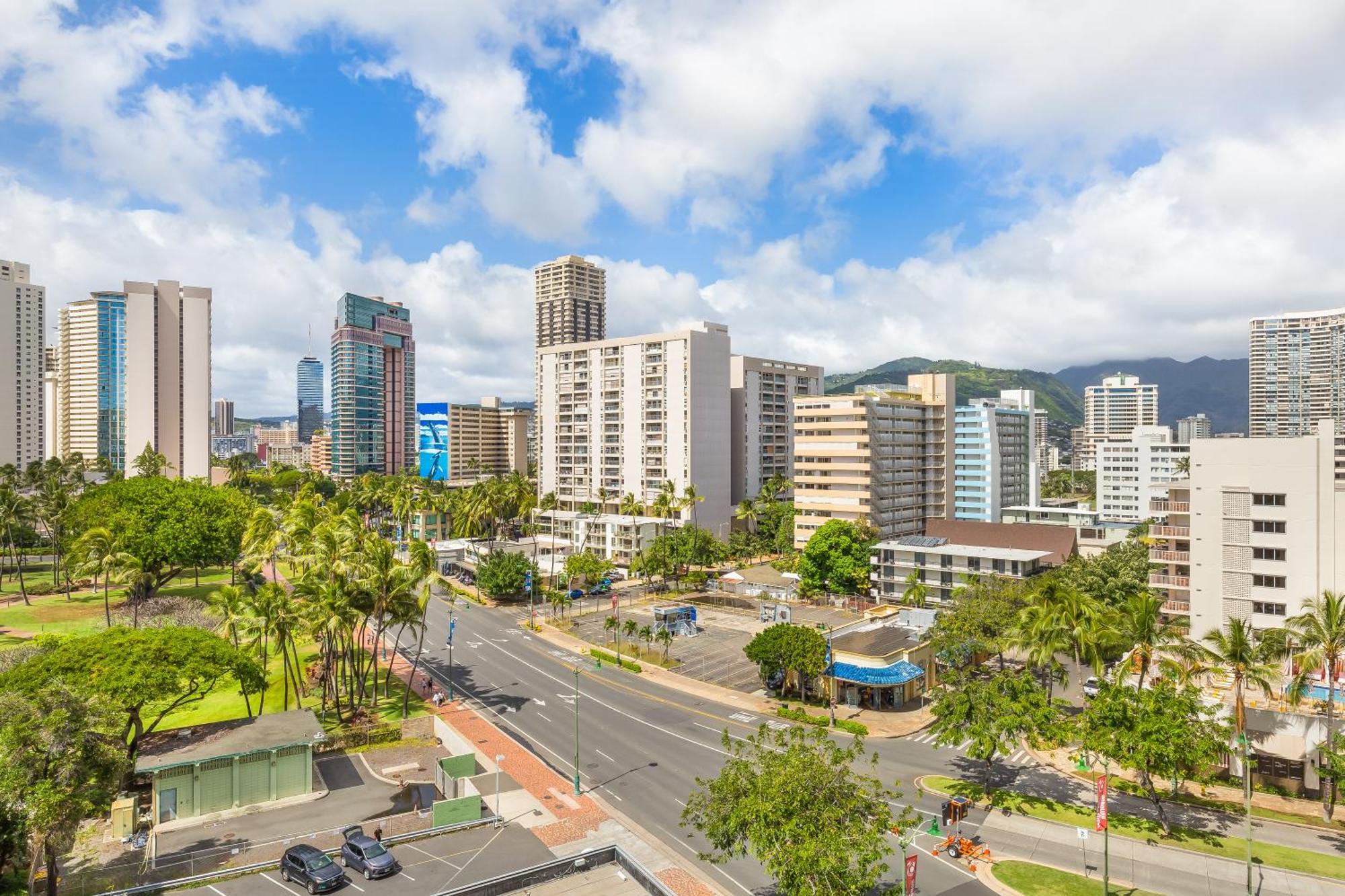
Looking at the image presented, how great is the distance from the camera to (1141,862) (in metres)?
37.9

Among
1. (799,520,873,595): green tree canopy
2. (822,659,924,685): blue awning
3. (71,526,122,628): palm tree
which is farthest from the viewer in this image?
(799,520,873,595): green tree canopy

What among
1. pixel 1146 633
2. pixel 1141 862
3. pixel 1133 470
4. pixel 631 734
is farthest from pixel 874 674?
pixel 1133 470

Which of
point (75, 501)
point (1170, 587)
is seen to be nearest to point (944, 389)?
point (1170, 587)

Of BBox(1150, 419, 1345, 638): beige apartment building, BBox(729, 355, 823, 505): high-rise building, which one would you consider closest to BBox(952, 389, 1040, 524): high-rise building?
BBox(729, 355, 823, 505): high-rise building

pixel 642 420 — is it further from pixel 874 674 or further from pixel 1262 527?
pixel 1262 527

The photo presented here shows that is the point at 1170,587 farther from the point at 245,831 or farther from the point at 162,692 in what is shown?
the point at 162,692

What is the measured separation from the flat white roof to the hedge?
41.4 meters

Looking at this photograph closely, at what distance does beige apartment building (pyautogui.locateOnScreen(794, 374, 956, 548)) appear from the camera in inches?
4719

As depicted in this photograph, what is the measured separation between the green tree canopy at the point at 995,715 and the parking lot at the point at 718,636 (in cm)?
2618

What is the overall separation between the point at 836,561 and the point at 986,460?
77.2 m

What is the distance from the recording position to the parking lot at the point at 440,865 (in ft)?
115

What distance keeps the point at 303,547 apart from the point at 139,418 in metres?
164

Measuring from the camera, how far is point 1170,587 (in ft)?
230

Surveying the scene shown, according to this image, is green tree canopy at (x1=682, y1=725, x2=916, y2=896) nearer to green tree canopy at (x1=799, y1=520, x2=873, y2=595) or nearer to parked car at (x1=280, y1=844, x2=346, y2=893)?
parked car at (x1=280, y1=844, x2=346, y2=893)
